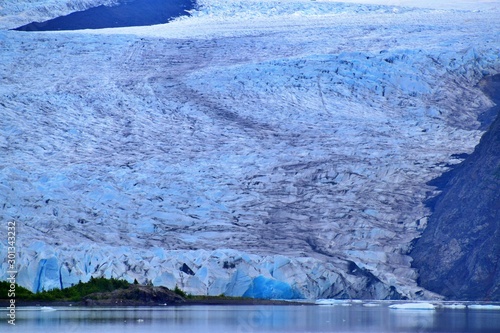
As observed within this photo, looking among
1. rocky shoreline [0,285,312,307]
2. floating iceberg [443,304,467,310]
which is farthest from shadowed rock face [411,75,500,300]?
rocky shoreline [0,285,312,307]

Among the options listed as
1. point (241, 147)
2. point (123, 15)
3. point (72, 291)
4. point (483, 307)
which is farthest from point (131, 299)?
point (123, 15)

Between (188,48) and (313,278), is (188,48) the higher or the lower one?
the higher one

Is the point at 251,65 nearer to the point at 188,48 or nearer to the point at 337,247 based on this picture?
the point at 188,48

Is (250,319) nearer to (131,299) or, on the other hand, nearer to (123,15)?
(131,299)

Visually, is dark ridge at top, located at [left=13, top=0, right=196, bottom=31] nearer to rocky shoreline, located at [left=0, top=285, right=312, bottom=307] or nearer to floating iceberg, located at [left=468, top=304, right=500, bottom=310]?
rocky shoreline, located at [left=0, top=285, right=312, bottom=307]

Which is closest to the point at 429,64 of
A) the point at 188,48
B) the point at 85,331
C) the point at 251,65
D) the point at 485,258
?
the point at 251,65

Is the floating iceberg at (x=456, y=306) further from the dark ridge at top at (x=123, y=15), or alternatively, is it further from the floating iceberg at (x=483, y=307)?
the dark ridge at top at (x=123, y=15)

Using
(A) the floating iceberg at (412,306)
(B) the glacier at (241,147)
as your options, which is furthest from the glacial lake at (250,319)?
(B) the glacier at (241,147)

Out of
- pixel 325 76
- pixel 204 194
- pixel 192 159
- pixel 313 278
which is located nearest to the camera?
pixel 313 278
